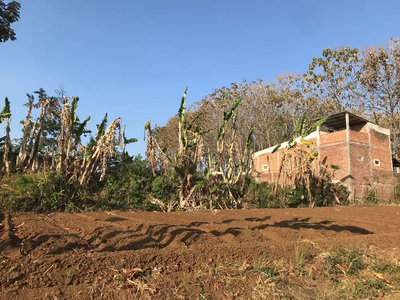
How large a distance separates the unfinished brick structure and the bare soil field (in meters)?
11.5

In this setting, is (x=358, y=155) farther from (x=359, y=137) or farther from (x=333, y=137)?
(x=333, y=137)

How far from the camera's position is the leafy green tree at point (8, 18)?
1084cm

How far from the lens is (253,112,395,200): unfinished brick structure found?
53.0 feet

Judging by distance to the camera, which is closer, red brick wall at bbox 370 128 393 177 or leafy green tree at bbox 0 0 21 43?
leafy green tree at bbox 0 0 21 43

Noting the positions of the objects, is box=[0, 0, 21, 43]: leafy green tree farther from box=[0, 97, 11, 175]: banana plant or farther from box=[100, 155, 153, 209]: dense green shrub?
box=[100, 155, 153, 209]: dense green shrub

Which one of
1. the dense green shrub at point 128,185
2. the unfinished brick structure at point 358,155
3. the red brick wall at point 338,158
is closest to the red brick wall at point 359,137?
the unfinished brick structure at point 358,155

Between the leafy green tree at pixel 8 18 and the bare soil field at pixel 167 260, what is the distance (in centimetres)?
830

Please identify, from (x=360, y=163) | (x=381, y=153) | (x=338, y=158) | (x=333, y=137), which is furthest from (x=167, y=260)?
(x=381, y=153)

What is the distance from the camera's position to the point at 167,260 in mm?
3617

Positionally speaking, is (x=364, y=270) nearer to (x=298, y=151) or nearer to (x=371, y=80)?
(x=298, y=151)

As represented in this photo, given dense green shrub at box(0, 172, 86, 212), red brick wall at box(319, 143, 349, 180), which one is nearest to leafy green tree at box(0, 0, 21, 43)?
dense green shrub at box(0, 172, 86, 212)

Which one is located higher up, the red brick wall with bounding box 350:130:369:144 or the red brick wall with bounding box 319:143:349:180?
the red brick wall with bounding box 350:130:369:144

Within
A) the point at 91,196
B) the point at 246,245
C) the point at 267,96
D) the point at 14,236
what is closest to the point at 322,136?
the point at 267,96

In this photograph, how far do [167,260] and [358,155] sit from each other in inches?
613
